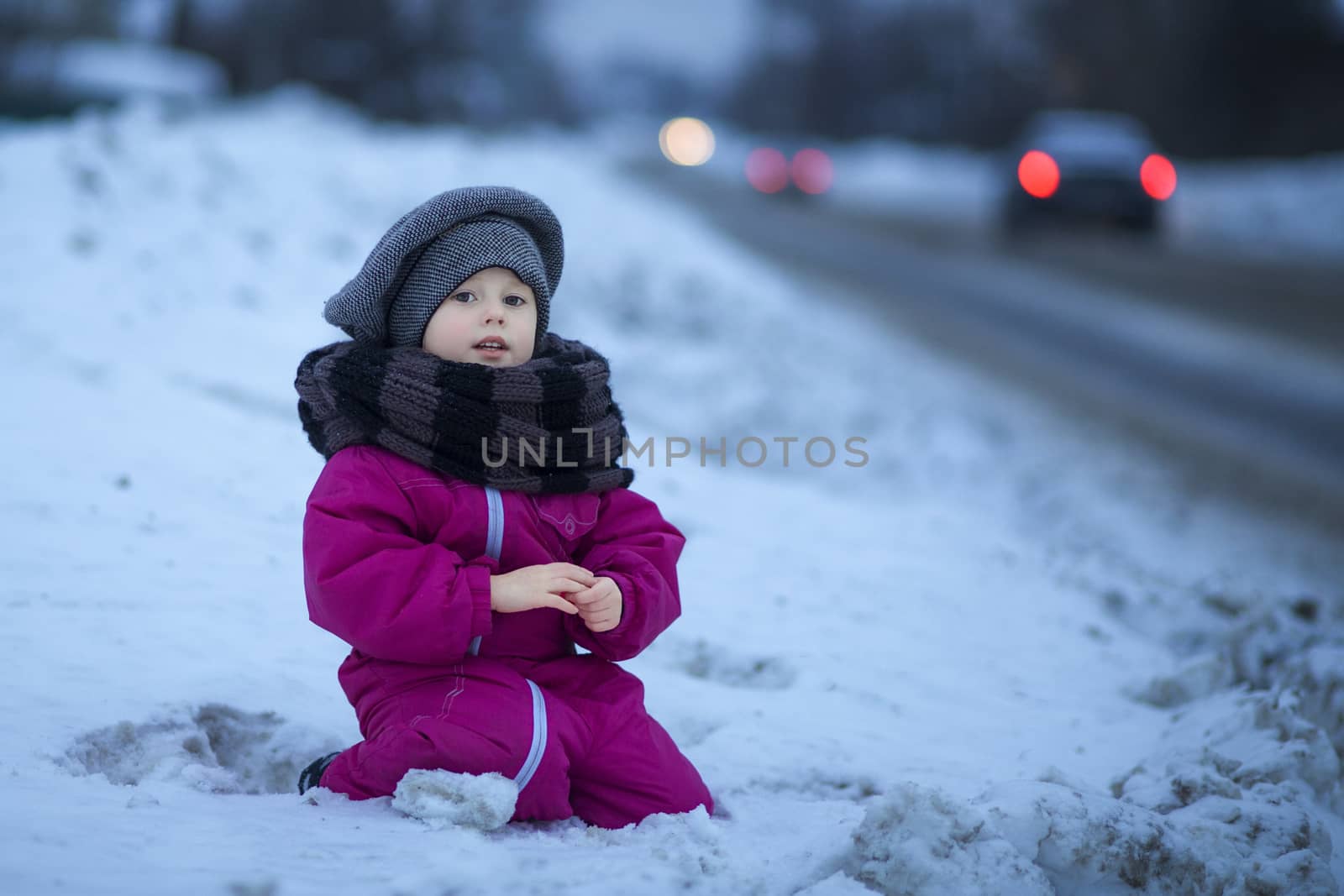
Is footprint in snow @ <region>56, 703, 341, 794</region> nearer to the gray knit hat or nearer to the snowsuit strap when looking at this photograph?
the snowsuit strap

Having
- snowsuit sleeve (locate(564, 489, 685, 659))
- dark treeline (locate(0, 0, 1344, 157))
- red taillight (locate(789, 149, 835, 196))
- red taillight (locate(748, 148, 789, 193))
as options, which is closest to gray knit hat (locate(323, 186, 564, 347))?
snowsuit sleeve (locate(564, 489, 685, 659))

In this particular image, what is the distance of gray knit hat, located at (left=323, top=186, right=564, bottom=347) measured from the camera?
2.24m

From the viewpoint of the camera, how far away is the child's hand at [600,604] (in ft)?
6.97

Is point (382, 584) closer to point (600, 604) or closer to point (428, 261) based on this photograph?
point (600, 604)

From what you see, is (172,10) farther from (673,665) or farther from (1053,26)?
(1053,26)

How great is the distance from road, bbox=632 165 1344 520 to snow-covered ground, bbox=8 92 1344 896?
88cm

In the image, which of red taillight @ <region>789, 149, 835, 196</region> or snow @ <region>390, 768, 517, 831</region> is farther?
red taillight @ <region>789, 149, 835, 196</region>

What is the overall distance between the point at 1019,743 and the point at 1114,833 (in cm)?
91

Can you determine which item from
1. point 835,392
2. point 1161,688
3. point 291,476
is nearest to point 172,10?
point 835,392

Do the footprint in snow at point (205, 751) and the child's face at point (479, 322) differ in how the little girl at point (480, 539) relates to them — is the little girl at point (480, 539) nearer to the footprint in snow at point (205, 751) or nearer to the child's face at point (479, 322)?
the child's face at point (479, 322)

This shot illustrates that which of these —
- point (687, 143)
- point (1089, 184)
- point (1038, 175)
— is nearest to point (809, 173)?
point (1038, 175)

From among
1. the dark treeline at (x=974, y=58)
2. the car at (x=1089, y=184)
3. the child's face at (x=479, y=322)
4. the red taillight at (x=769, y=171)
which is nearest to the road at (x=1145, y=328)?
the car at (x=1089, y=184)

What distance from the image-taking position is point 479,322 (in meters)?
2.27

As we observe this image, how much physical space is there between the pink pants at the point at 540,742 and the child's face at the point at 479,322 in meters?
0.56
